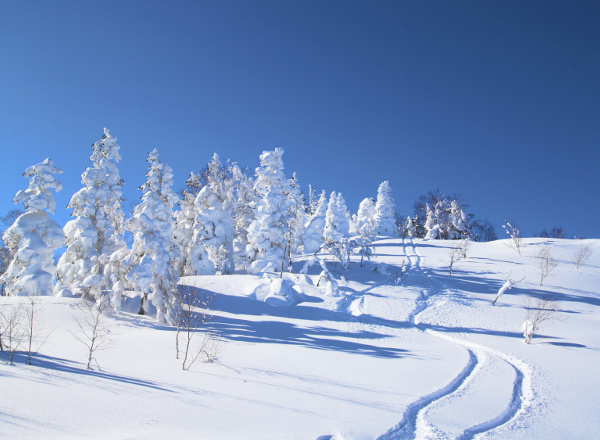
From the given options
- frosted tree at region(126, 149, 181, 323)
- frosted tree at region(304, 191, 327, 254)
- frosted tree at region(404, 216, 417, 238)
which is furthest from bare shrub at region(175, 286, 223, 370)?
frosted tree at region(404, 216, 417, 238)

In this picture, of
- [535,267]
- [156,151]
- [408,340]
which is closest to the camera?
[408,340]

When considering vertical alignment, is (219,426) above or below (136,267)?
below

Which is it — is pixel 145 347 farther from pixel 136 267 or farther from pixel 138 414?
pixel 138 414

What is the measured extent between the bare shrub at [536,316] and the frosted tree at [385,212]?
44.5 m

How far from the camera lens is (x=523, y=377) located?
14430 mm

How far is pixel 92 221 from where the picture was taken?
25.0m

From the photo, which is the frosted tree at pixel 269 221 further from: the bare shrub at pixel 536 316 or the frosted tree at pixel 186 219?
the bare shrub at pixel 536 316

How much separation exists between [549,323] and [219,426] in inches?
1122

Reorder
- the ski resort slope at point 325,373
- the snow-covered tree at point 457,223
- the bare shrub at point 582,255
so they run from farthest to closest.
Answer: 1. the snow-covered tree at point 457,223
2. the bare shrub at point 582,255
3. the ski resort slope at point 325,373

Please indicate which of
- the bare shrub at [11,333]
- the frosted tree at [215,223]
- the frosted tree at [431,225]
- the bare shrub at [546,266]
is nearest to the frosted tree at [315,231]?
the frosted tree at [215,223]

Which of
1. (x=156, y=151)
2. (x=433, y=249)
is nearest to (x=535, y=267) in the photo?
(x=433, y=249)

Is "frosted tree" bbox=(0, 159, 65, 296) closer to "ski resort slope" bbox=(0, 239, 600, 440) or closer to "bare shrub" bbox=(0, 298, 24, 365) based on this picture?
"bare shrub" bbox=(0, 298, 24, 365)

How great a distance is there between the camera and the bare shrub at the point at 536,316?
2217cm

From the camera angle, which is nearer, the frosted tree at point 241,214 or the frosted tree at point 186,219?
the frosted tree at point 186,219
